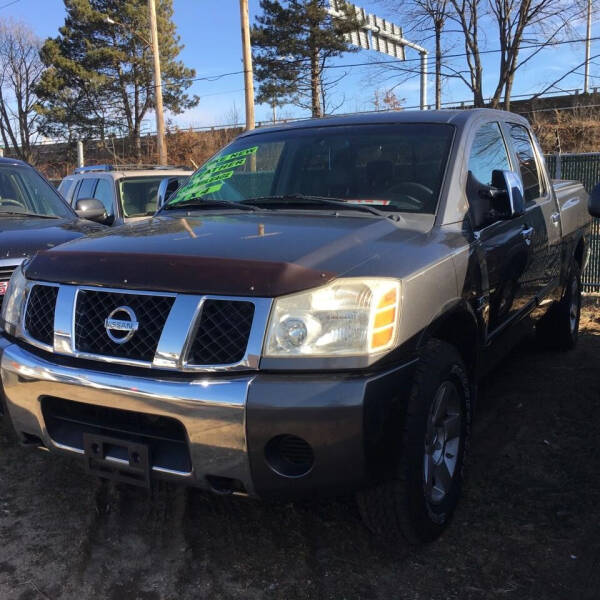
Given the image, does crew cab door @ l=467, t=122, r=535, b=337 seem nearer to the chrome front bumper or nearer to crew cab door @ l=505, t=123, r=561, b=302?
crew cab door @ l=505, t=123, r=561, b=302

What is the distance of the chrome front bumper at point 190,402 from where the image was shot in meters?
2.21

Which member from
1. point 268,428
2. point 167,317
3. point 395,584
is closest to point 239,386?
point 268,428

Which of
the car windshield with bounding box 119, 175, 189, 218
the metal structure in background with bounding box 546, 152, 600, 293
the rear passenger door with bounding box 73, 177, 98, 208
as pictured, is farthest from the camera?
the rear passenger door with bounding box 73, 177, 98, 208

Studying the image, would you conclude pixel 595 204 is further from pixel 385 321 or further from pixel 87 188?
pixel 87 188

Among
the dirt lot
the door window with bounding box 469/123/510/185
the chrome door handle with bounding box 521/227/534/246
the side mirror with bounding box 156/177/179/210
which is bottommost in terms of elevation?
the dirt lot

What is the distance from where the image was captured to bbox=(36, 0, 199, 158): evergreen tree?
123 feet

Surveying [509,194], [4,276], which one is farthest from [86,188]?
[509,194]

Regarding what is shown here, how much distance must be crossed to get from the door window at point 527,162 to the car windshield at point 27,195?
370 cm

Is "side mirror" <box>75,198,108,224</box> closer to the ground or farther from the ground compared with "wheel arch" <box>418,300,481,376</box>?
farther from the ground

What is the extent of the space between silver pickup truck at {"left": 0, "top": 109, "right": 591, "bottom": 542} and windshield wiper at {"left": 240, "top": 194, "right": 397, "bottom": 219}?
11mm

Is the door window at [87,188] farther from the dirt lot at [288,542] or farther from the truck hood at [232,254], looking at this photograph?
the truck hood at [232,254]

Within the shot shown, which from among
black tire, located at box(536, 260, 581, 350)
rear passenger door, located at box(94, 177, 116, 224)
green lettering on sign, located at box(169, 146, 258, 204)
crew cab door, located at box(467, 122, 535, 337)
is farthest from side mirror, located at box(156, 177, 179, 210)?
rear passenger door, located at box(94, 177, 116, 224)

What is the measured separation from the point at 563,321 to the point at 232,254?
155 inches

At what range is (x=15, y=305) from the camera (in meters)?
2.89
